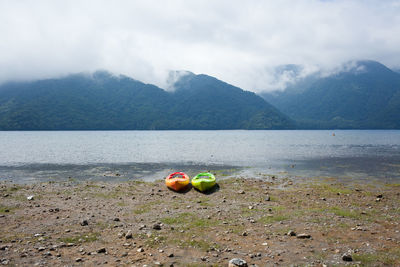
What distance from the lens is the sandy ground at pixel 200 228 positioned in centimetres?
1085

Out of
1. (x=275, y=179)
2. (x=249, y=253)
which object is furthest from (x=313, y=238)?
(x=275, y=179)

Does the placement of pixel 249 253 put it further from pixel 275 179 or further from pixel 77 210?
pixel 275 179

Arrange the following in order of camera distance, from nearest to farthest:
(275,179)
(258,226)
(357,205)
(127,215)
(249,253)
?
1. (249,253)
2. (258,226)
3. (127,215)
4. (357,205)
5. (275,179)

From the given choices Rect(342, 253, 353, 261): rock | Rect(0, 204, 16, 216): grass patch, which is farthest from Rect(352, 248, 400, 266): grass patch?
Rect(0, 204, 16, 216): grass patch

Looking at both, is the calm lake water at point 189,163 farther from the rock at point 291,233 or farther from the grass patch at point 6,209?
the rock at point 291,233

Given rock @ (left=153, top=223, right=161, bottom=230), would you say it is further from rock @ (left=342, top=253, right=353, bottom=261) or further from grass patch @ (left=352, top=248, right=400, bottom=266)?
grass patch @ (left=352, top=248, right=400, bottom=266)

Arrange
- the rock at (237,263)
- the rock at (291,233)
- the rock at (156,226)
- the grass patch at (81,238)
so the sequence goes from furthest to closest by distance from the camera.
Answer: the rock at (156,226) < the rock at (291,233) < the grass patch at (81,238) < the rock at (237,263)

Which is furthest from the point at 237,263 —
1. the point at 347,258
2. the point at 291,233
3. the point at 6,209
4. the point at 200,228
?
the point at 6,209

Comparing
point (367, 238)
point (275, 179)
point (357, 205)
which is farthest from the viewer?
point (275, 179)

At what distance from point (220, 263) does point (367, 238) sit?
7370 millimetres

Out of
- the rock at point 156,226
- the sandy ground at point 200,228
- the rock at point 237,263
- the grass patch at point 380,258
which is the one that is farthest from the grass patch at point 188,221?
the grass patch at point 380,258

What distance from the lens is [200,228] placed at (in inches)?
575

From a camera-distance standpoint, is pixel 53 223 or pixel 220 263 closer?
pixel 220 263

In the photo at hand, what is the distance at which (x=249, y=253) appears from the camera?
1122 cm
